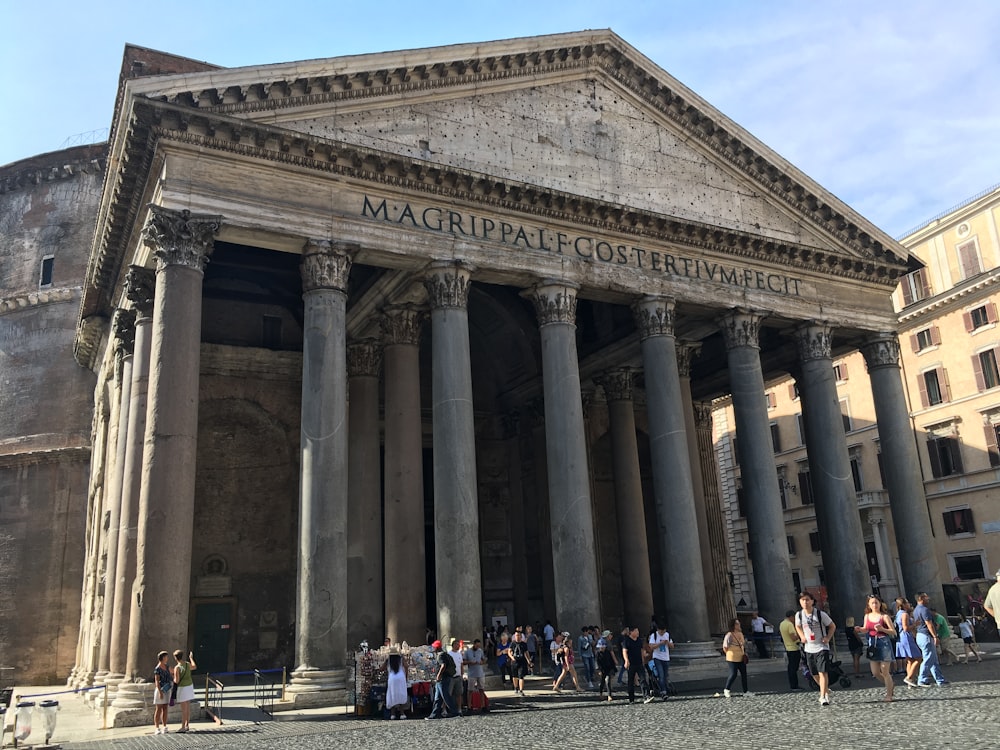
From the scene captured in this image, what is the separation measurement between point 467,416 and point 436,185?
4199mm

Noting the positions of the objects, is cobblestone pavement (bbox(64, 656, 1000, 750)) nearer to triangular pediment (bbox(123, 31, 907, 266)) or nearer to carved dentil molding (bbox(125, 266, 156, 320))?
carved dentil molding (bbox(125, 266, 156, 320))

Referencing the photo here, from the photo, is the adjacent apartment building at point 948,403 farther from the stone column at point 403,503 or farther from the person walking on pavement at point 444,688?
the person walking on pavement at point 444,688

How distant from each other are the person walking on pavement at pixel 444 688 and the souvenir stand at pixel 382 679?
31cm

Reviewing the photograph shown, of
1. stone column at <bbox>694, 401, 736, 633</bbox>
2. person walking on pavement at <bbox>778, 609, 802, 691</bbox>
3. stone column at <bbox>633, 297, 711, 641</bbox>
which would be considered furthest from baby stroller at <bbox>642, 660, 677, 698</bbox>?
stone column at <bbox>694, 401, 736, 633</bbox>

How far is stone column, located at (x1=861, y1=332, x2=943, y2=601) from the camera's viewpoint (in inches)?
730

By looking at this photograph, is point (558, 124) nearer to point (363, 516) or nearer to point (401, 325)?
point (401, 325)

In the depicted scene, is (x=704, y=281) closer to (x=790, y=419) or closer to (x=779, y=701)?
(x=779, y=701)

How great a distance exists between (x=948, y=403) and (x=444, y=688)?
25069 millimetres

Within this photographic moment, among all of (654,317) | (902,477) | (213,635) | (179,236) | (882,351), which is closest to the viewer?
(179,236)

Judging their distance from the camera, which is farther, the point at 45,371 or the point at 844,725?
the point at 45,371

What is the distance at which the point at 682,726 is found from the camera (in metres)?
8.79

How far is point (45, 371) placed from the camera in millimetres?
23812

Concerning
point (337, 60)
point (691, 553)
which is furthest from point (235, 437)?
point (691, 553)

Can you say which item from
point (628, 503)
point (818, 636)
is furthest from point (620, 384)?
point (818, 636)
